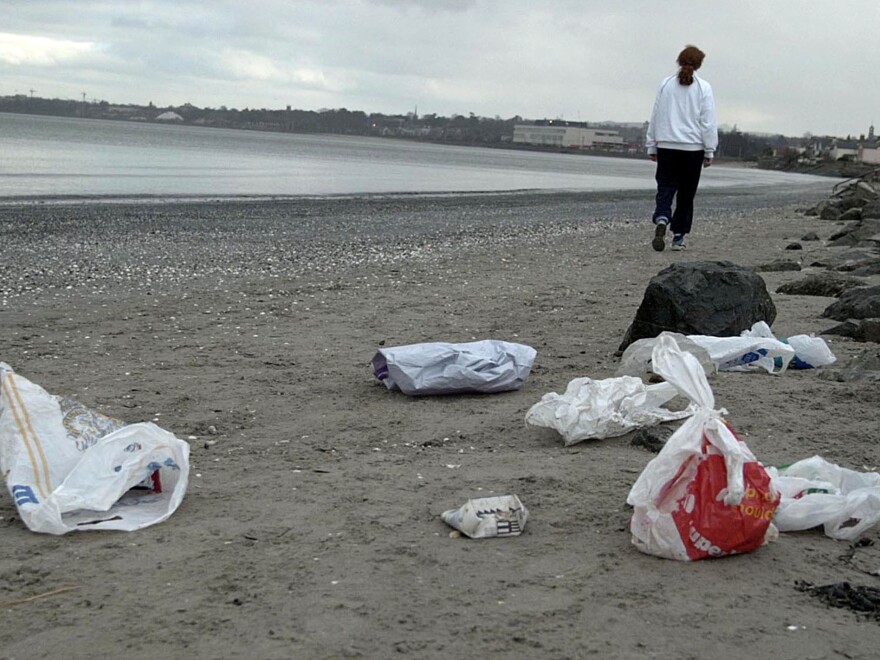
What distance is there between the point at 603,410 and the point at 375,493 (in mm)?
1195

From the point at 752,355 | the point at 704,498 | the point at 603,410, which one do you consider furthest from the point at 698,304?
the point at 704,498

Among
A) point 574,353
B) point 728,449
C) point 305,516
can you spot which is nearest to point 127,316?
point 574,353

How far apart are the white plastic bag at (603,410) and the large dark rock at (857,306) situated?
3.03 m

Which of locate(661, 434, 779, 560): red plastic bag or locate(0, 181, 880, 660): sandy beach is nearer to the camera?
locate(0, 181, 880, 660): sandy beach

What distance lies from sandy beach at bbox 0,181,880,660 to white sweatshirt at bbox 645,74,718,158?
81.0 inches

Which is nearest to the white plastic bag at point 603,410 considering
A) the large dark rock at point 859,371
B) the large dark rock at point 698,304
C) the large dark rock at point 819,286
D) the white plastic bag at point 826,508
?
the white plastic bag at point 826,508

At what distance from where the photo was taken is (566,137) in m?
170

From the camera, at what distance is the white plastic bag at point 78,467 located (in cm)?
343

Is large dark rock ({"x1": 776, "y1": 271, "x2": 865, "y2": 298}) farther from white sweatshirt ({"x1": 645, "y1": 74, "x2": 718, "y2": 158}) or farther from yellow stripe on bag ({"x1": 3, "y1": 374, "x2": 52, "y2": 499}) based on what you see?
yellow stripe on bag ({"x1": 3, "y1": 374, "x2": 52, "y2": 499})

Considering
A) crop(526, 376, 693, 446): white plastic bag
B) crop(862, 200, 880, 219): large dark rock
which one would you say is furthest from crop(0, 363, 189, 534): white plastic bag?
crop(862, 200, 880, 219): large dark rock

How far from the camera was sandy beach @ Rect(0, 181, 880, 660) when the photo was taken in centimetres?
267

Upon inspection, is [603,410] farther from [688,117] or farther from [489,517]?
[688,117]

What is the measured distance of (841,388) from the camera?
201 inches

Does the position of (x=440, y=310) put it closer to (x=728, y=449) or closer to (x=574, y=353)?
(x=574, y=353)
